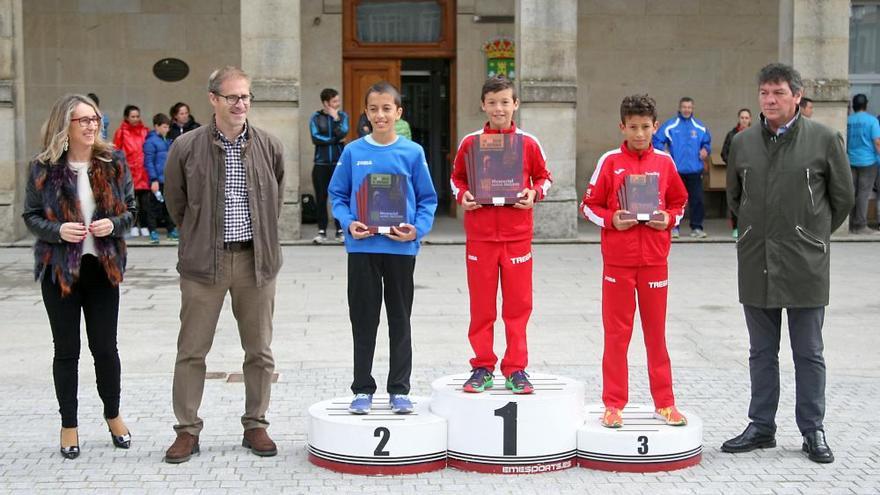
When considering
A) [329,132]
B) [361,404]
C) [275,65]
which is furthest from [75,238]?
[275,65]

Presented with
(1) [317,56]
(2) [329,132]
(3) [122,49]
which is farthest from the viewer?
(1) [317,56]

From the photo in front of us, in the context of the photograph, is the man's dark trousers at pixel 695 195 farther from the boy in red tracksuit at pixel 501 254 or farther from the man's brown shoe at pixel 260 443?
the man's brown shoe at pixel 260 443

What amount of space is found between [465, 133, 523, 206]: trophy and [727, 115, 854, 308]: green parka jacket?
133 centimetres

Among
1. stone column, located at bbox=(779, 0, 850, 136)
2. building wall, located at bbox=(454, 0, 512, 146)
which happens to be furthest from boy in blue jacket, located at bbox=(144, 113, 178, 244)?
stone column, located at bbox=(779, 0, 850, 136)

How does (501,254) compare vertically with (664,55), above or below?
below

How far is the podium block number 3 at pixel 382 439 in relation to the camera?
662 centimetres

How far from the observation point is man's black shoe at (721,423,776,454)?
7173 mm

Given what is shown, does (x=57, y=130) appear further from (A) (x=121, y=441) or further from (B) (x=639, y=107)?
(B) (x=639, y=107)

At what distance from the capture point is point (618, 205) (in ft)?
22.9

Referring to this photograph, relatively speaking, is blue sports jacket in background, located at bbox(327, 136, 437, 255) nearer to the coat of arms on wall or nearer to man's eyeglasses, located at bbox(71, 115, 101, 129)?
man's eyeglasses, located at bbox(71, 115, 101, 129)

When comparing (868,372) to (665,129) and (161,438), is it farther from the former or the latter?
(665,129)

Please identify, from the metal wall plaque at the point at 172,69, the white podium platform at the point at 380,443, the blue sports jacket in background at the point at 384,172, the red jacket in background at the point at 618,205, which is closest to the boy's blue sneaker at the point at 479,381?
the white podium platform at the point at 380,443

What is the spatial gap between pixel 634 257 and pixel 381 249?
4.37 ft

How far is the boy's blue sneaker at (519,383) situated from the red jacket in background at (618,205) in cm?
77
